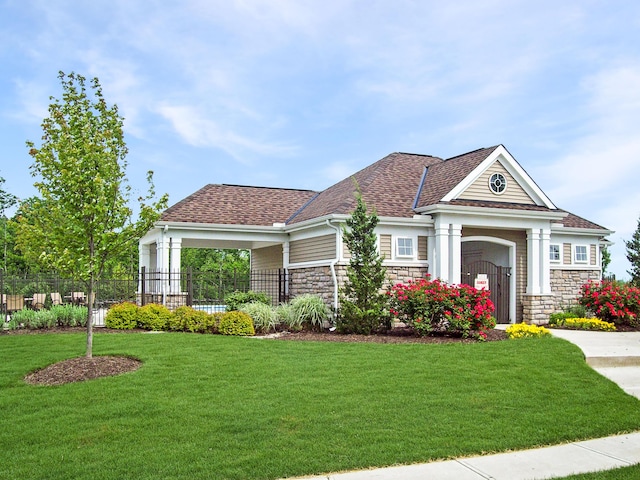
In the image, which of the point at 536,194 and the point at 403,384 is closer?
the point at 403,384

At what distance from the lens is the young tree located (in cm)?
966

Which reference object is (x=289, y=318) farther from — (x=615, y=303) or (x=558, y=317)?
(x=615, y=303)

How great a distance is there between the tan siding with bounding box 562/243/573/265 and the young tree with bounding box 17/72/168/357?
15008 millimetres

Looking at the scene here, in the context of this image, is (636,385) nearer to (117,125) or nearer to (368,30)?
(368,30)

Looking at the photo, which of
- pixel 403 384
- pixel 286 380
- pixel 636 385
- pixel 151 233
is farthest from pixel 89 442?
pixel 151 233

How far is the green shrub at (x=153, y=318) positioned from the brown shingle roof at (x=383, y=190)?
18.0 feet

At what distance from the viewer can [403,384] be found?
8.61 meters

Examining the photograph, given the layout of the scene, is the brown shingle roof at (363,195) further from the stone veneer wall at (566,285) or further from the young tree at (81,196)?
the young tree at (81,196)

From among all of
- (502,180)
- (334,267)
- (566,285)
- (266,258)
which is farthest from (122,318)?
(566,285)

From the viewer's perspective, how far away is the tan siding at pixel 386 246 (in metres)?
16.8

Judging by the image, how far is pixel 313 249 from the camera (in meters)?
18.1

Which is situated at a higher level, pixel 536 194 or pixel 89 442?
pixel 536 194

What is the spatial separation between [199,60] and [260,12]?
201cm

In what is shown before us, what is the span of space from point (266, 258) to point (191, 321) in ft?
32.3
